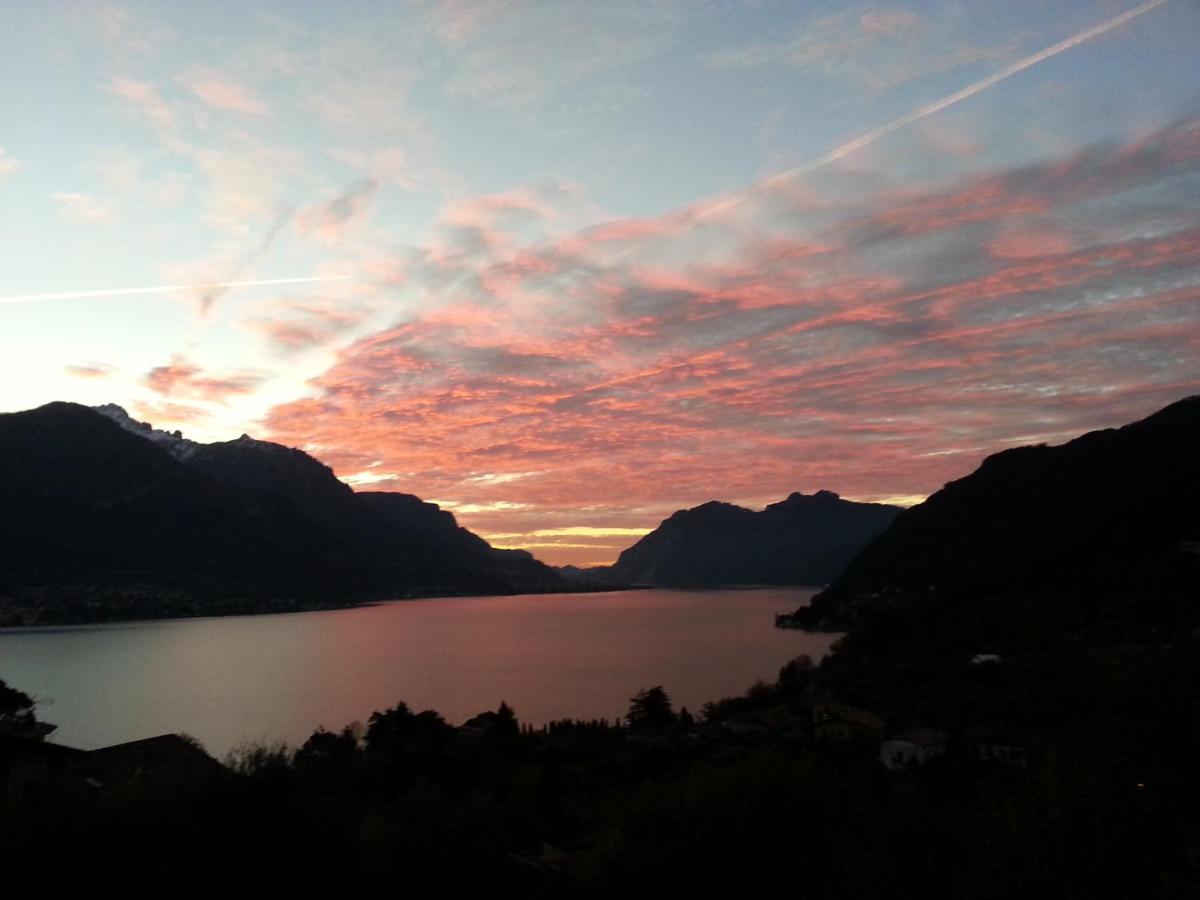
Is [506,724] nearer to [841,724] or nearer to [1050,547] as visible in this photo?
[841,724]

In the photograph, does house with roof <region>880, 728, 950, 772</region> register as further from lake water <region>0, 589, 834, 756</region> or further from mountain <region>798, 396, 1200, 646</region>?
lake water <region>0, 589, 834, 756</region>

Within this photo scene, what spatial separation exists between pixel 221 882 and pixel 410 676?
79.6 m

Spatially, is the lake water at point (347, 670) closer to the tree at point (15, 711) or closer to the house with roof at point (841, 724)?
the tree at point (15, 711)

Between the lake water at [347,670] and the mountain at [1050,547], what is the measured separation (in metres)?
17.1

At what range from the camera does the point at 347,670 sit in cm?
9150

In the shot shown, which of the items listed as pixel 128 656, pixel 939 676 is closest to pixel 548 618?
pixel 128 656

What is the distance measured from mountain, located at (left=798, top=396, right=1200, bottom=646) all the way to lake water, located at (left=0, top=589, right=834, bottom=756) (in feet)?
56.2

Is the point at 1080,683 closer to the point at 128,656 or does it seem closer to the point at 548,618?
the point at 128,656

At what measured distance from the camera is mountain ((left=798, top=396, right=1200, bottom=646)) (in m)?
63.4

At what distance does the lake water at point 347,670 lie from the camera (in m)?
64.6

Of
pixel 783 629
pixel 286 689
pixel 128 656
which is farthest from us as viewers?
pixel 783 629

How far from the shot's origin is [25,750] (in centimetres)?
1875

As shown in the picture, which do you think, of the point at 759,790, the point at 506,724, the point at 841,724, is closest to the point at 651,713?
the point at 506,724

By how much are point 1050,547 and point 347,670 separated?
256 feet
